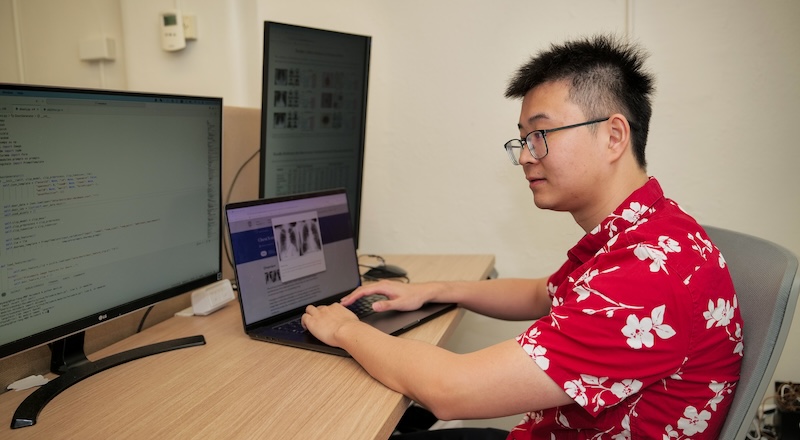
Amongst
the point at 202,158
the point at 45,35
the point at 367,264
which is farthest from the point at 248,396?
the point at 45,35

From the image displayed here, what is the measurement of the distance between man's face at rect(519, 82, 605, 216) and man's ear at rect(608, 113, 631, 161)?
2 centimetres

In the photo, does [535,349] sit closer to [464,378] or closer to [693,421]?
[464,378]

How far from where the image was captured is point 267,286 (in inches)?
48.2

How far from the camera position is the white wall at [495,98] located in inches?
65.2

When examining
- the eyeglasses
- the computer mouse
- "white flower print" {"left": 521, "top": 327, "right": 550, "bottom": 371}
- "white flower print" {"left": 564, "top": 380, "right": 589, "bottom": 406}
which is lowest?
the computer mouse

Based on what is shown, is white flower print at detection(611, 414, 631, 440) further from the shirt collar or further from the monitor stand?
the monitor stand

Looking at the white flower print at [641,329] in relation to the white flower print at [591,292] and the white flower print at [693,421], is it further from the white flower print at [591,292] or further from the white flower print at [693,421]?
the white flower print at [693,421]

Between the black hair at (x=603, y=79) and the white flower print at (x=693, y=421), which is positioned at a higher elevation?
the black hair at (x=603, y=79)

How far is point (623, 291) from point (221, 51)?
179cm

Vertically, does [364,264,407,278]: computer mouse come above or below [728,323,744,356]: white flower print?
below

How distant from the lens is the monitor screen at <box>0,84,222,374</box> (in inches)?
34.5

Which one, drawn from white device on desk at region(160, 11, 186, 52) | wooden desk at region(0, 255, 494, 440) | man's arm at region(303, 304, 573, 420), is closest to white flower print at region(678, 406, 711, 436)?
man's arm at region(303, 304, 573, 420)

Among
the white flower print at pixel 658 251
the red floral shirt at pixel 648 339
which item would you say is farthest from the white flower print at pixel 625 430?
the white flower print at pixel 658 251

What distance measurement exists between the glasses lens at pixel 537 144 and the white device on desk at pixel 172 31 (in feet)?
5.13
